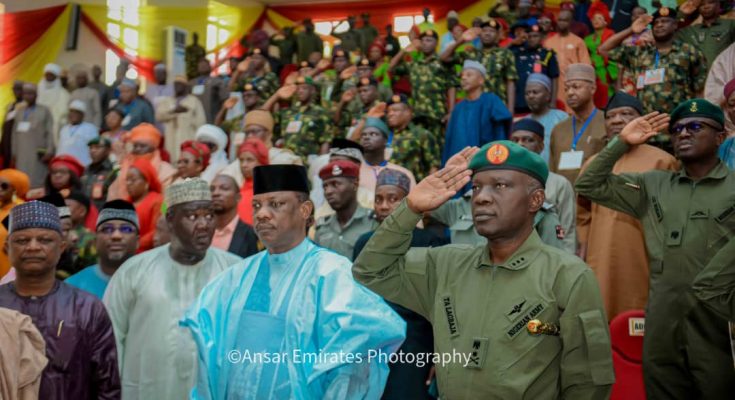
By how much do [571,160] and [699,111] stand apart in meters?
2.43

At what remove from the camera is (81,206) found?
753cm

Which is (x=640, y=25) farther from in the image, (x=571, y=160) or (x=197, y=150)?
(x=197, y=150)

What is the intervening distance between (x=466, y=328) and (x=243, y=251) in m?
3.76

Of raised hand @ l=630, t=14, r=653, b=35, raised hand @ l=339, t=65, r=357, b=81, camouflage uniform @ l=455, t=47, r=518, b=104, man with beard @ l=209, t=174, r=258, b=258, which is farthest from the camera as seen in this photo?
raised hand @ l=339, t=65, r=357, b=81

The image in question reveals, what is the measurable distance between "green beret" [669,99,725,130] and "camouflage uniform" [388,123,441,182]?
4.24m

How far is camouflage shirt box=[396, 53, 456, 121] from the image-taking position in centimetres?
1074

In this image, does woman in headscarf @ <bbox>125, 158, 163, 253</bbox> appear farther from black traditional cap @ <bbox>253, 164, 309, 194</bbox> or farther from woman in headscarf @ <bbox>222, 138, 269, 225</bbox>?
black traditional cap @ <bbox>253, 164, 309, 194</bbox>

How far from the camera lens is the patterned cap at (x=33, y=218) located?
16.0 feet

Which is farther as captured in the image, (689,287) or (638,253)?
(638,253)

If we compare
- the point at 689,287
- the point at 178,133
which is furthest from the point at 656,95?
the point at 178,133

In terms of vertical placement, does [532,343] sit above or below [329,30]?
below

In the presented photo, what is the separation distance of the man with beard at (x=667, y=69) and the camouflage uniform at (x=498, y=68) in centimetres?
221

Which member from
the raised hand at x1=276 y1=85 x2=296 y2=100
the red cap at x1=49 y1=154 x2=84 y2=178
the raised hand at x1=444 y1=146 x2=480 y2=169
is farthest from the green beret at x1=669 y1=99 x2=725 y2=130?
the raised hand at x1=276 y1=85 x2=296 y2=100

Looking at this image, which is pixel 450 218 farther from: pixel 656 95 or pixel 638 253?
pixel 656 95
